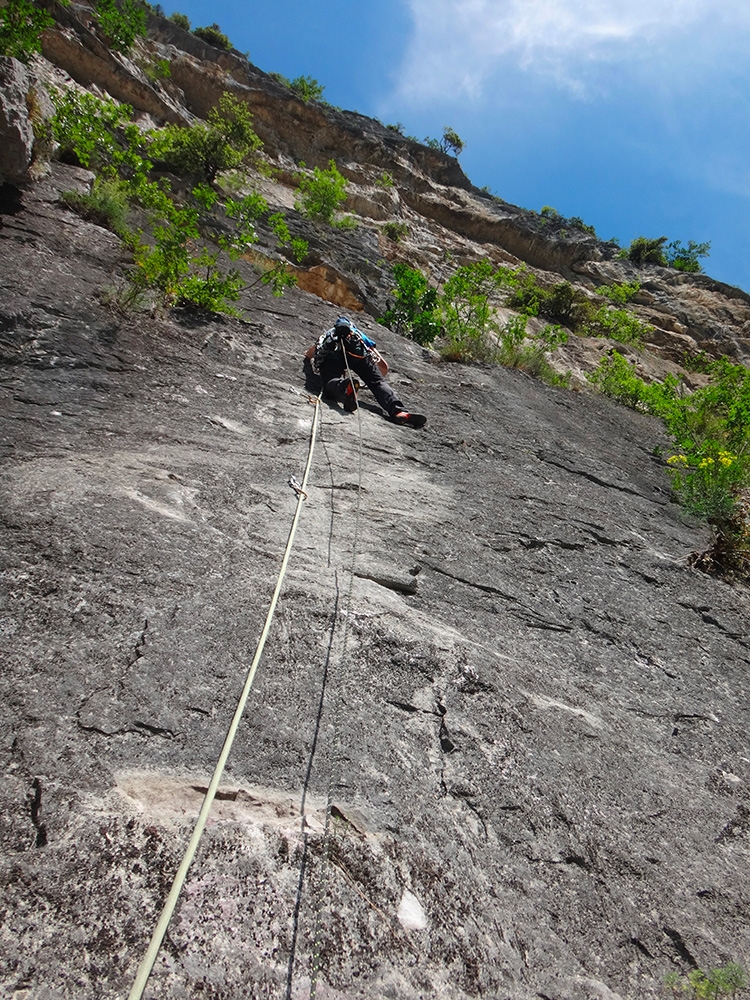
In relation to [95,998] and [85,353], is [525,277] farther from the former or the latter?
[95,998]

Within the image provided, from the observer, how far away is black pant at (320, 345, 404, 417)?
16.7ft

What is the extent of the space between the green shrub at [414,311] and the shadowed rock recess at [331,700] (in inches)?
205

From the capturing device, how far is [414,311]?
33.1 ft

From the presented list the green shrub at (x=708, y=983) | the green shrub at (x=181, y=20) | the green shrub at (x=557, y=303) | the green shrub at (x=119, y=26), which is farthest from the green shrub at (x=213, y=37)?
the green shrub at (x=708, y=983)

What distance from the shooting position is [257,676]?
2115mm

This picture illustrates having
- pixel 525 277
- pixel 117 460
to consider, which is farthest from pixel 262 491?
pixel 525 277

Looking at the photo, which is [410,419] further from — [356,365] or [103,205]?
[103,205]

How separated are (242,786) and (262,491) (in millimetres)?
1838

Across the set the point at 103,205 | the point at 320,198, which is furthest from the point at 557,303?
the point at 103,205

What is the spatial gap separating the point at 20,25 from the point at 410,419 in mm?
4610

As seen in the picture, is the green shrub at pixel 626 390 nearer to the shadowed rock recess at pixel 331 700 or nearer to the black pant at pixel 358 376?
the shadowed rock recess at pixel 331 700

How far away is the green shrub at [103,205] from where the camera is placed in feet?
19.5

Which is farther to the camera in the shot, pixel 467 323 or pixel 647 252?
pixel 647 252

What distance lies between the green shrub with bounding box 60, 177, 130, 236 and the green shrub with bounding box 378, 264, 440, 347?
457cm
